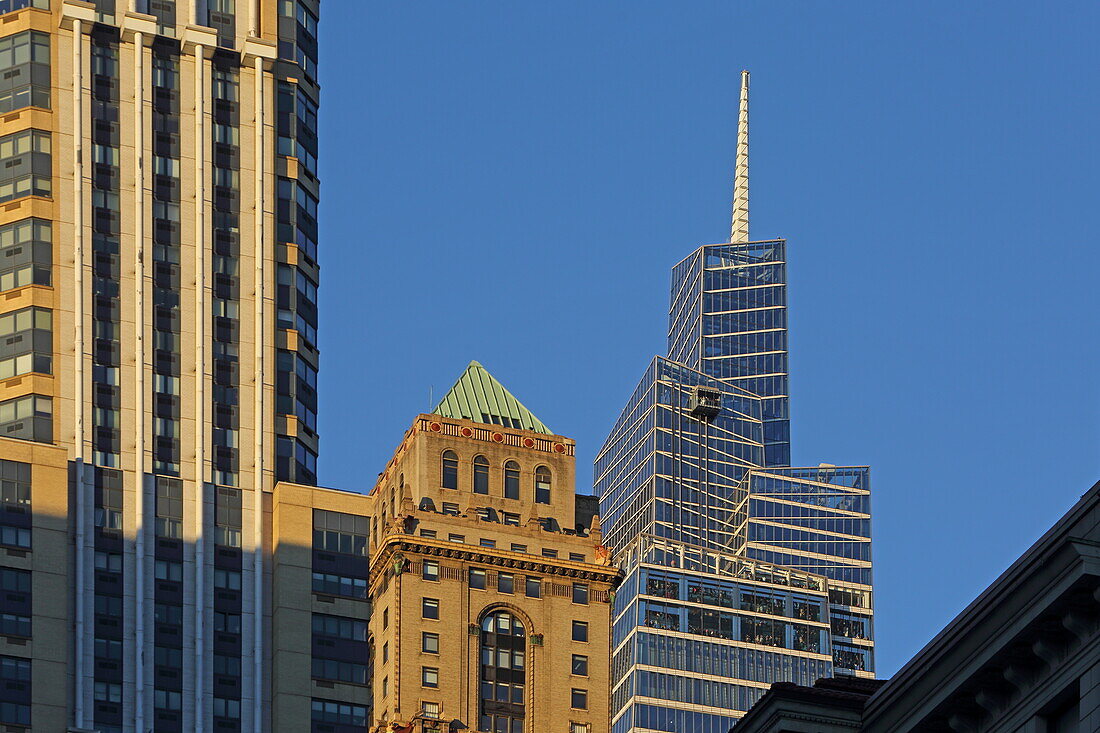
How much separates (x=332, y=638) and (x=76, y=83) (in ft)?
149

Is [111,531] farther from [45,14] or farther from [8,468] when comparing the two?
[45,14]

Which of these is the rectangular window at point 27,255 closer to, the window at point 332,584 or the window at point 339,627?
the window at point 332,584

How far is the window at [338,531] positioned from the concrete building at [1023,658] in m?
117

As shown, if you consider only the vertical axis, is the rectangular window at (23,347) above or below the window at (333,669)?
above

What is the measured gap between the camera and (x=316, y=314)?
643 ft

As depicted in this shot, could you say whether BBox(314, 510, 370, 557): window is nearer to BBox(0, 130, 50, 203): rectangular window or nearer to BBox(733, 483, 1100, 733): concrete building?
BBox(0, 130, 50, 203): rectangular window

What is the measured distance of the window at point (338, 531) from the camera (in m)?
173

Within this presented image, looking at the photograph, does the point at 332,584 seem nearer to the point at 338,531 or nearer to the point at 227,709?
the point at 338,531

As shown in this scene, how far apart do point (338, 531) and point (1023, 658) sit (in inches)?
4944

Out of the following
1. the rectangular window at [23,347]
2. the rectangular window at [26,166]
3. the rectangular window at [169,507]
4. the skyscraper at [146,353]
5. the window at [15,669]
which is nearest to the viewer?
the window at [15,669]

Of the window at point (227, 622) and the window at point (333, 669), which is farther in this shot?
the window at point (227, 622)

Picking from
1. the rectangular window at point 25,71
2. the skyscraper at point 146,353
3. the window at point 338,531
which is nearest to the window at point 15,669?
the skyscraper at point 146,353

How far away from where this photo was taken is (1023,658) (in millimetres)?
51125

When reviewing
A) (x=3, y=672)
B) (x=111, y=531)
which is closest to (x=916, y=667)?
(x=3, y=672)
